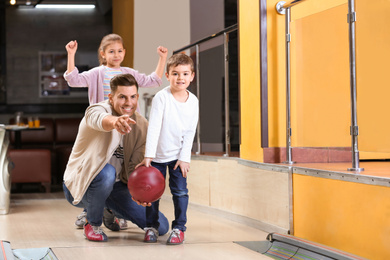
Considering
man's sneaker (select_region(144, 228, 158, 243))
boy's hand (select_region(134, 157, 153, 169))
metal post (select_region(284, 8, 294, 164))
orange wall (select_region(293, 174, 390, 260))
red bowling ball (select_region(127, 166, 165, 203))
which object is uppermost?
metal post (select_region(284, 8, 294, 164))

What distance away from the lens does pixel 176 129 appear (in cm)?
318

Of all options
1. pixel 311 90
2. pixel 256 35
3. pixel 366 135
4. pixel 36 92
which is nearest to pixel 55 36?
pixel 36 92

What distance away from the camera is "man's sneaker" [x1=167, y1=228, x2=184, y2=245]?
3117 mm

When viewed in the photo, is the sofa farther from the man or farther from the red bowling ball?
the red bowling ball

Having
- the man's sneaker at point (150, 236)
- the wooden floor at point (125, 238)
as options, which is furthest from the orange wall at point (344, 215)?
the man's sneaker at point (150, 236)

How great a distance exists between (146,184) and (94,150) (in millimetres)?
388

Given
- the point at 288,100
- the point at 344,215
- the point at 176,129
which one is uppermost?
the point at 288,100

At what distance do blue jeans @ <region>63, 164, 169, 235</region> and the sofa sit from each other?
3.26m

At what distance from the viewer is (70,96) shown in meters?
9.65

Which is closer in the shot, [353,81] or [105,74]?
[353,81]

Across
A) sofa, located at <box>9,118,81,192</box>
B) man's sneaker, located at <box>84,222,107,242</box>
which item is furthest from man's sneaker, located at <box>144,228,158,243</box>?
sofa, located at <box>9,118,81,192</box>

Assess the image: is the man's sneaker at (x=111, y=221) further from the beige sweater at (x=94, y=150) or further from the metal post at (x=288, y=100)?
the metal post at (x=288, y=100)

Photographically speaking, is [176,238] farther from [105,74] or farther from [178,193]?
[105,74]

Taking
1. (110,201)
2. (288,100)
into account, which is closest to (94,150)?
(110,201)
